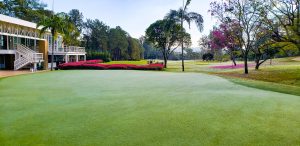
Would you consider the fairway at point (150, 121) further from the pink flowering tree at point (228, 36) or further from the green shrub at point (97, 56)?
the green shrub at point (97, 56)

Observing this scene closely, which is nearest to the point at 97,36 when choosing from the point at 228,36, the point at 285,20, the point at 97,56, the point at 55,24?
the point at 97,56

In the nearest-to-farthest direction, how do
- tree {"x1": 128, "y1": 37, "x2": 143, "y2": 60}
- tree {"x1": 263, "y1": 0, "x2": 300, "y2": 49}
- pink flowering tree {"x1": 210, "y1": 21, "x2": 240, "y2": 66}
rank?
tree {"x1": 263, "y1": 0, "x2": 300, "y2": 49} < pink flowering tree {"x1": 210, "y1": 21, "x2": 240, "y2": 66} < tree {"x1": 128, "y1": 37, "x2": 143, "y2": 60}

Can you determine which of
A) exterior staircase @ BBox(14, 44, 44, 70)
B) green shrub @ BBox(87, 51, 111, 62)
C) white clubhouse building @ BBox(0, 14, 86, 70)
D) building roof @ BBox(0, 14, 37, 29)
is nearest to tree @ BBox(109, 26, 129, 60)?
green shrub @ BBox(87, 51, 111, 62)

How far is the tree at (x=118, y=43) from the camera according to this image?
72981mm

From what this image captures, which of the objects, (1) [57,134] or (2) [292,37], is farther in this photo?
(2) [292,37]

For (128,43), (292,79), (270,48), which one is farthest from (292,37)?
(128,43)

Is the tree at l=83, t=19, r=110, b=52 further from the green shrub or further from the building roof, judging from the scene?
the building roof

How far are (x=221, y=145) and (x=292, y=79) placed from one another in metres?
16.1

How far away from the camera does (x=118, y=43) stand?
2876 inches

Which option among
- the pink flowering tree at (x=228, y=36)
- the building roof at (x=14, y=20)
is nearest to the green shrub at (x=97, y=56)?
the building roof at (x=14, y=20)

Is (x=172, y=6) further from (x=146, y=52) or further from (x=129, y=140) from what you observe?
(x=146, y=52)

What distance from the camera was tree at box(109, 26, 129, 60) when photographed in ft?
239

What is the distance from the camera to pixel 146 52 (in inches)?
4154

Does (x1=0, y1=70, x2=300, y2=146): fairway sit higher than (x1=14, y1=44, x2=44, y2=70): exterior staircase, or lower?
lower
